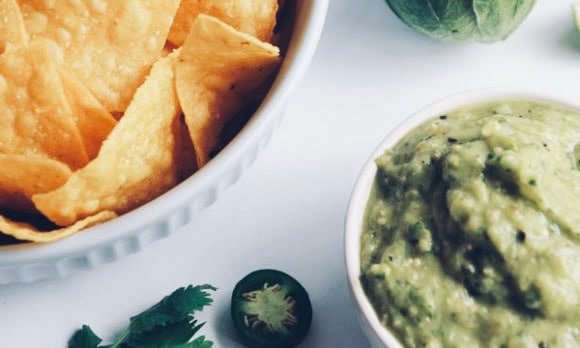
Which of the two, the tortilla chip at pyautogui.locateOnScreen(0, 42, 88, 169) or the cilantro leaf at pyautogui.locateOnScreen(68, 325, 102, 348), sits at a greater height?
the tortilla chip at pyautogui.locateOnScreen(0, 42, 88, 169)

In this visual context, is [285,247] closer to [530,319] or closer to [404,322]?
[404,322]

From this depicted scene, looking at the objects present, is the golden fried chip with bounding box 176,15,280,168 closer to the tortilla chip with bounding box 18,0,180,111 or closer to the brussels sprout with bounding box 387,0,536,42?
the tortilla chip with bounding box 18,0,180,111

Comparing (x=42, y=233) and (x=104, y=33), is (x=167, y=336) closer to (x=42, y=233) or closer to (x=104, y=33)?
(x=42, y=233)

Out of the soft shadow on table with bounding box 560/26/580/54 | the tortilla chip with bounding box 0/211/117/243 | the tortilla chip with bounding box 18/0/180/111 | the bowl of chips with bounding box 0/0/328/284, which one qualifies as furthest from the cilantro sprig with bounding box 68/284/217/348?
the soft shadow on table with bounding box 560/26/580/54

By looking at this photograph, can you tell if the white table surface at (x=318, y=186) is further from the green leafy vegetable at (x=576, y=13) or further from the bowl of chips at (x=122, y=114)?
the bowl of chips at (x=122, y=114)

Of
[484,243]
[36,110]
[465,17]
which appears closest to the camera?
[484,243]

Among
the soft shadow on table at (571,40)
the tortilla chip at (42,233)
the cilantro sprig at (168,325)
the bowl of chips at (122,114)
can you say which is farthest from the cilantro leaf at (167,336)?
the soft shadow on table at (571,40)

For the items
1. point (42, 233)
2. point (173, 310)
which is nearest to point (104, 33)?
point (42, 233)
